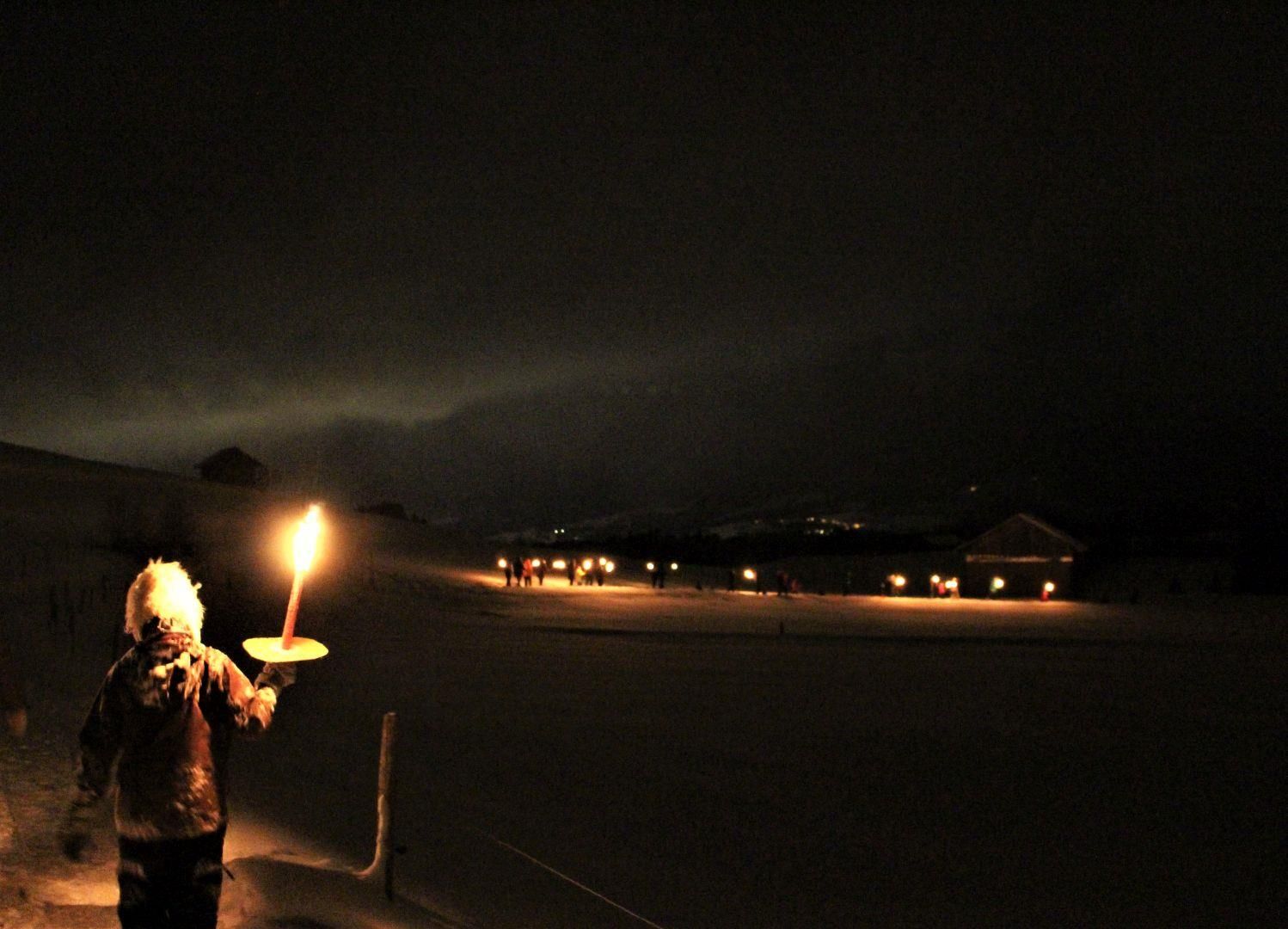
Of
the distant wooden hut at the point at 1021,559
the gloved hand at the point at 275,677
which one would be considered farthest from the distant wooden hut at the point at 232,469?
the gloved hand at the point at 275,677

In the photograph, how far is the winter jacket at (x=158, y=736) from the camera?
167 inches

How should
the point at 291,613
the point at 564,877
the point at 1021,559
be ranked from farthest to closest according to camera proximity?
the point at 1021,559 < the point at 564,877 < the point at 291,613

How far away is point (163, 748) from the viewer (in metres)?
4.30

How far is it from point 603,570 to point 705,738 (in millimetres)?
48110

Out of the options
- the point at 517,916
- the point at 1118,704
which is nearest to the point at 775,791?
the point at 517,916

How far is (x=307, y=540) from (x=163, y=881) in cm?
146

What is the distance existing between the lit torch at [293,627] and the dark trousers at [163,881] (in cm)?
86

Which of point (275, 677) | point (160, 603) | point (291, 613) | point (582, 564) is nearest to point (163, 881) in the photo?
point (275, 677)

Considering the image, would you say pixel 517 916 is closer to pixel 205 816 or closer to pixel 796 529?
pixel 205 816

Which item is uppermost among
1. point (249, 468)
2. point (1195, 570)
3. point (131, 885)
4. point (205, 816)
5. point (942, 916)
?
point (249, 468)

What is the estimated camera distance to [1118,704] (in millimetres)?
18203

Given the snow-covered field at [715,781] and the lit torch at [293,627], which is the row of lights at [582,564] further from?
the lit torch at [293,627]

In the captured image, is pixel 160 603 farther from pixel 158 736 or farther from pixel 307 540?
pixel 307 540

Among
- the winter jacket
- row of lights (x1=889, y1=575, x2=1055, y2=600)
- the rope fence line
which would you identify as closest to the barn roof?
row of lights (x1=889, y1=575, x2=1055, y2=600)
